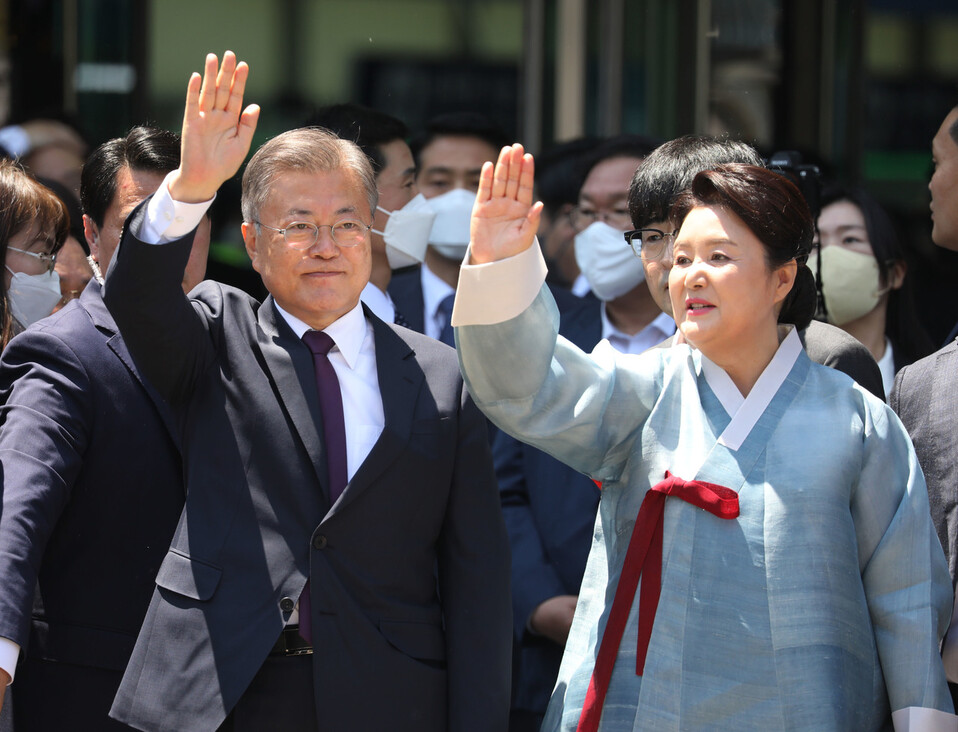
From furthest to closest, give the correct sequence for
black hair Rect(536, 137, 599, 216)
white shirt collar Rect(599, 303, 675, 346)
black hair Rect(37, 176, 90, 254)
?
black hair Rect(536, 137, 599, 216), black hair Rect(37, 176, 90, 254), white shirt collar Rect(599, 303, 675, 346)

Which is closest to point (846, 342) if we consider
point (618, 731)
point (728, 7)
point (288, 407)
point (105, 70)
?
point (618, 731)

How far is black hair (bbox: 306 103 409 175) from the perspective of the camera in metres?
4.10

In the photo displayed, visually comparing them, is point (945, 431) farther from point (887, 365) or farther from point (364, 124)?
point (364, 124)

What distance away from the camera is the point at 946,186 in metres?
3.25

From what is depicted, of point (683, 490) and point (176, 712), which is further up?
point (683, 490)

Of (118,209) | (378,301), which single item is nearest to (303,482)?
(118,209)

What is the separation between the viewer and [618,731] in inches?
93.6

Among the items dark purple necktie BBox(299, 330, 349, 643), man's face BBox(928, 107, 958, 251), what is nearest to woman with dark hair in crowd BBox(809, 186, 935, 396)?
man's face BBox(928, 107, 958, 251)

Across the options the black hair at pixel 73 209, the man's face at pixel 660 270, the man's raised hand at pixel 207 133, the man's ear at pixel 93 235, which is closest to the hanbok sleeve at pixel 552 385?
the man's raised hand at pixel 207 133

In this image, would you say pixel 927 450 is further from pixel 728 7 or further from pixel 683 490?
pixel 728 7

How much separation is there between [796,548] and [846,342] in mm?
857

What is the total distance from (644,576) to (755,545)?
209 millimetres

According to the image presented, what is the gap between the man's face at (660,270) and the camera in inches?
123

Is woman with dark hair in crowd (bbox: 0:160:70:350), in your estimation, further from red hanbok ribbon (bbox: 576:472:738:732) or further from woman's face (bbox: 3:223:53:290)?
red hanbok ribbon (bbox: 576:472:738:732)
